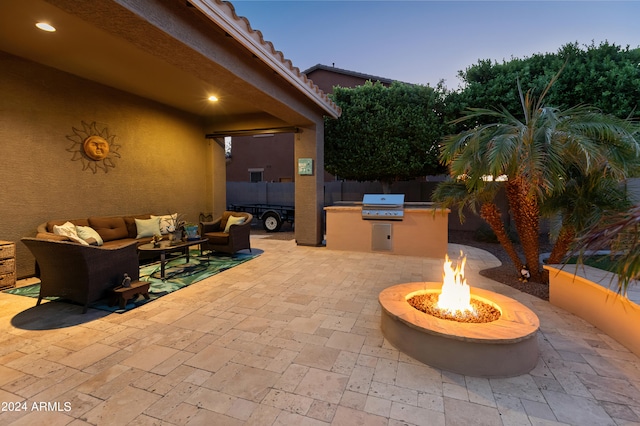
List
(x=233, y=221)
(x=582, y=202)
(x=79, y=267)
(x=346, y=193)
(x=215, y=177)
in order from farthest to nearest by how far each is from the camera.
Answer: (x=346, y=193) < (x=215, y=177) < (x=233, y=221) < (x=582, y=202) < (x=79, y=267)

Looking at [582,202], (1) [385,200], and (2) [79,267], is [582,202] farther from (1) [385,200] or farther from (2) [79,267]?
(2) [79,267]

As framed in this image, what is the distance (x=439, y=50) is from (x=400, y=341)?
345 inches

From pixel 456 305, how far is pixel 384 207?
365 centimetres

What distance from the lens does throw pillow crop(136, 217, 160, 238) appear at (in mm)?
5488

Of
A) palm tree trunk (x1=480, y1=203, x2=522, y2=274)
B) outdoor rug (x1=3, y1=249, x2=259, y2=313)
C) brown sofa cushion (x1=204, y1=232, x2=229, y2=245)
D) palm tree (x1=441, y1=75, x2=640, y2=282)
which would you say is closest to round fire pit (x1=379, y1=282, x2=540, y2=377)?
palm tree (x1=441, y1=75, x2=640, y2=282)

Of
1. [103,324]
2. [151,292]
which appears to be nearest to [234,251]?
[151,292]

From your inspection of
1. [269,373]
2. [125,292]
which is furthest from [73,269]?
[269,373]

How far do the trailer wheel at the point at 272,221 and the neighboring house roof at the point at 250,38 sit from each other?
15.0 feet

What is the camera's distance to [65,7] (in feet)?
8.02

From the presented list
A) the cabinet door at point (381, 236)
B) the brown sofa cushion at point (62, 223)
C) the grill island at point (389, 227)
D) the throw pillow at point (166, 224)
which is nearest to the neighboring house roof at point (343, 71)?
the grill island at point (389, 227)

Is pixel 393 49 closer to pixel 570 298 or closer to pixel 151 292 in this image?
pixel 570 298

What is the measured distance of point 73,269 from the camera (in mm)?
3043

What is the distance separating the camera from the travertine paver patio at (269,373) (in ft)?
5.59

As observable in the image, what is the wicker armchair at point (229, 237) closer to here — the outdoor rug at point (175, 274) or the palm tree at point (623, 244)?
the outdoor rug at point (175, 274)
